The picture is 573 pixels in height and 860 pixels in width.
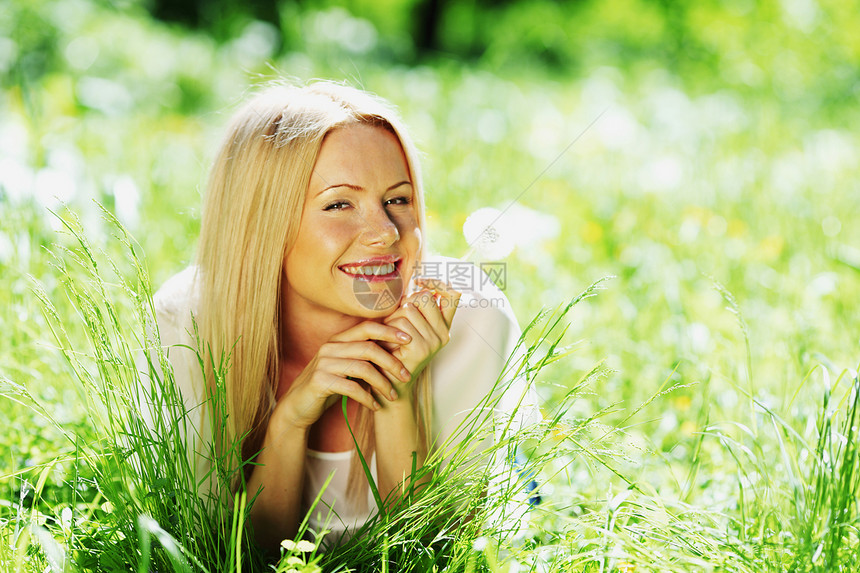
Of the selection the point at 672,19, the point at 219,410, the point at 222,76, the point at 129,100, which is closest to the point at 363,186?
the point at 219,410

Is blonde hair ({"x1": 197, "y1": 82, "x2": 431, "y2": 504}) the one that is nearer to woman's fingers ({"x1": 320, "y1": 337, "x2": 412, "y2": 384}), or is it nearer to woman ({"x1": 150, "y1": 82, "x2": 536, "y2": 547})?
woman ({"x1": 150, "y1": 82, "x2": 536, "y2": 547})

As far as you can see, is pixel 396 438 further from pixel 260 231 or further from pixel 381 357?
pixel 260 231

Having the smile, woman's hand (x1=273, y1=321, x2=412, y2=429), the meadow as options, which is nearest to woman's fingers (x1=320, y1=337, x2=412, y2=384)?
woman's hand (x1=273, y1=321, x2=412, y2=429)

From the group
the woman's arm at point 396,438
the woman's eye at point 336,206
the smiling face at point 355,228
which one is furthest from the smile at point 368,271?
the woman's arm at point 396,438

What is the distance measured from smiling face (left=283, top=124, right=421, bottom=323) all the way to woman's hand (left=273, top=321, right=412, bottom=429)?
0.07 meters

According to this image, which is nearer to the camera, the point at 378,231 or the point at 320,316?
the point at 378,231

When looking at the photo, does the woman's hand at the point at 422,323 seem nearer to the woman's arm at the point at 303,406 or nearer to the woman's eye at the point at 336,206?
the woman's arm at the point at 303,406

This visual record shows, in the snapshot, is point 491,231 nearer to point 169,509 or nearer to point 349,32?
point 169,509

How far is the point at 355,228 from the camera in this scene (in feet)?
5.07

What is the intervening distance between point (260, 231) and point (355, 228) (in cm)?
19

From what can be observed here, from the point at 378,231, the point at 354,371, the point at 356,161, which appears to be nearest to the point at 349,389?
the point at 354,371

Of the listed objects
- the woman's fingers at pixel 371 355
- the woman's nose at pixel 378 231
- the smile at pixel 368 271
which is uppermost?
the woman's nose at pixel 378 231

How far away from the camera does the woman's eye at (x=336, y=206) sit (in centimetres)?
156

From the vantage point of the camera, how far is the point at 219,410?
1.46 m
